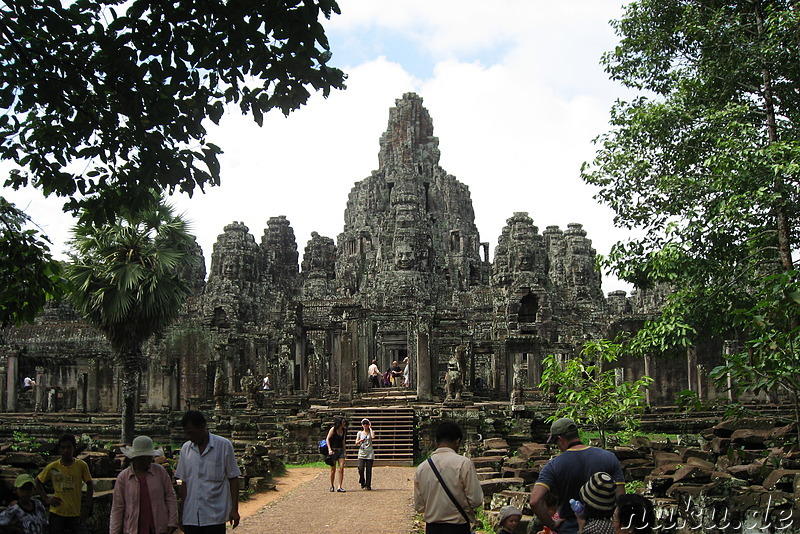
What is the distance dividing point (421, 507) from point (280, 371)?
951 inches

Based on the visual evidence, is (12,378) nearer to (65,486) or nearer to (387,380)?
(387,380)

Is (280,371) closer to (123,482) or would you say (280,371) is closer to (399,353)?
(399,353)

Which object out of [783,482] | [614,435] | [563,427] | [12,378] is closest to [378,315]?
[614,435]

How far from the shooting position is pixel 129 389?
18953 millimetres

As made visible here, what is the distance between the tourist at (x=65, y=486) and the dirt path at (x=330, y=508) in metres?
3.57

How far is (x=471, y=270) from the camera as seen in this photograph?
5388 cm

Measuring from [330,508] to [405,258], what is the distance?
25.4m

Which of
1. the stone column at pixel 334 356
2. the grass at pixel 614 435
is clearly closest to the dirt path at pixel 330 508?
the grass at pixel 614 435

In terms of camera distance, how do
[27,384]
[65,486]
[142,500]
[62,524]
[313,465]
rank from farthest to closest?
[27,384], [313,465], [62,524], [65,486], [142,500]

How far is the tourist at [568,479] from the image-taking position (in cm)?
544

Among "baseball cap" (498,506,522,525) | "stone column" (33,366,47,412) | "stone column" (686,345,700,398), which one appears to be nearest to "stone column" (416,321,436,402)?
"stone column" (686,345,700,398)

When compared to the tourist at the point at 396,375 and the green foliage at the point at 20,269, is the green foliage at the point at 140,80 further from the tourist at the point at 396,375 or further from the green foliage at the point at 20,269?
the tourist at the point at 396,375

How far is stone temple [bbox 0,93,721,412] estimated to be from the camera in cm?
2664

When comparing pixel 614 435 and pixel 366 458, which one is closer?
pixel 366 458
